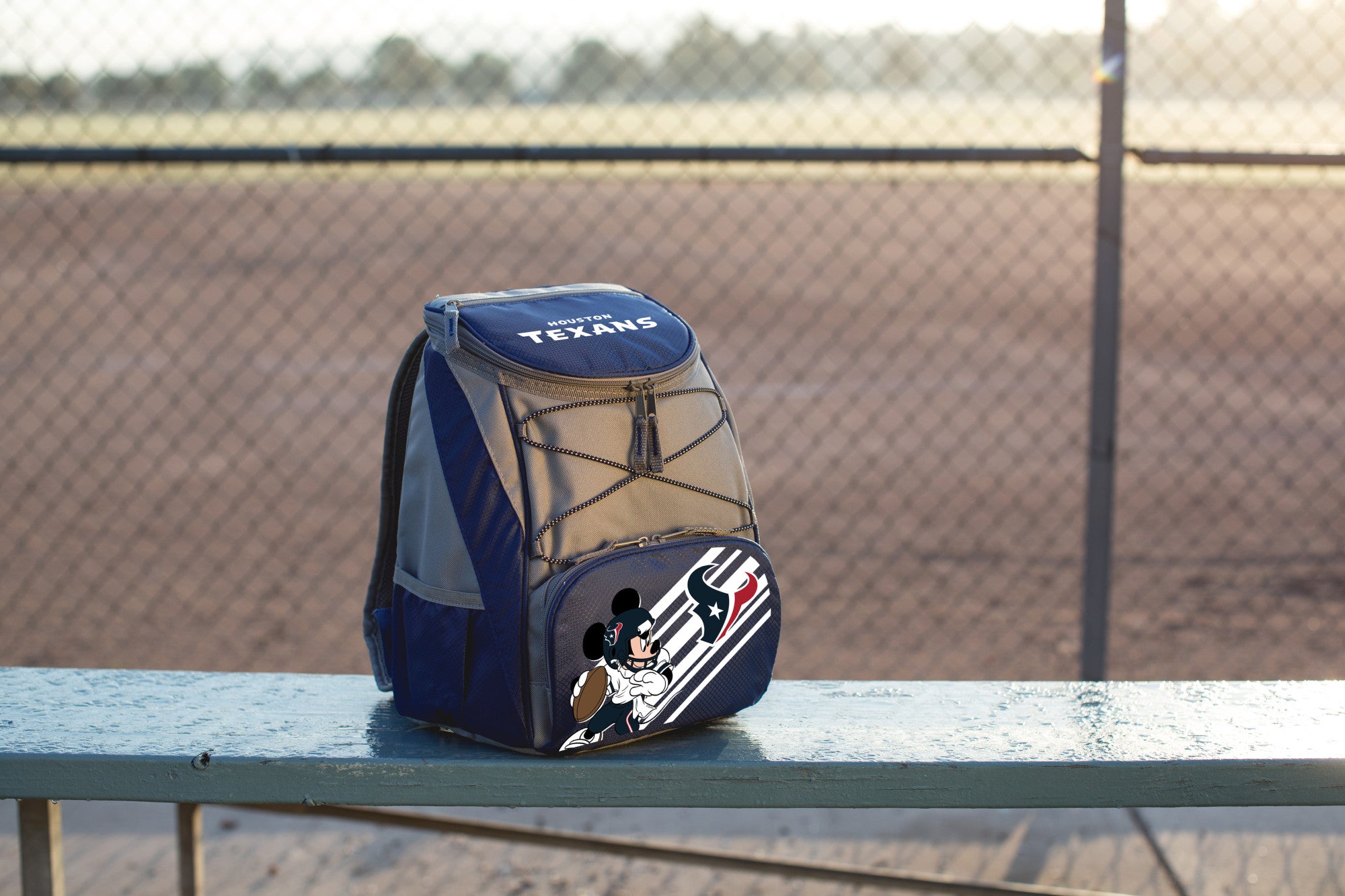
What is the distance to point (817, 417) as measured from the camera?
8.12 metres

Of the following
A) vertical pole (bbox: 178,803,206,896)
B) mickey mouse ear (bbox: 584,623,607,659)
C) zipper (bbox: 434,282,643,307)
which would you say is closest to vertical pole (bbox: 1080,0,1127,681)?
zipper (bbox: 434,282,643,307)

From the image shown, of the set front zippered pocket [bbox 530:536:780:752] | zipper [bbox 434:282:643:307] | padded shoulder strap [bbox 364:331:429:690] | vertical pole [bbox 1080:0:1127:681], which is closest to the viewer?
front zippered pocket [bbox 530:536:780:752]

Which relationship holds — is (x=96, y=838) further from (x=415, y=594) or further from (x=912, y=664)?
(x=912, y=664)

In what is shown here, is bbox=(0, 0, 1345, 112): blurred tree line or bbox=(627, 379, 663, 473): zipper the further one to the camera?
bbox=(0, 0, 1345, 112): blurred tree line

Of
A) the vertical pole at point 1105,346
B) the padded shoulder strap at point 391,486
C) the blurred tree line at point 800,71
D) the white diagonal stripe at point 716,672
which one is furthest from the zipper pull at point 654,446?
the blurred tree line at point 800,71

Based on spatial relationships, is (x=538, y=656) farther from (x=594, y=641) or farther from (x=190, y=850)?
(x=190, y=850)

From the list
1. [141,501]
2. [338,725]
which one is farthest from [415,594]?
[141,501]

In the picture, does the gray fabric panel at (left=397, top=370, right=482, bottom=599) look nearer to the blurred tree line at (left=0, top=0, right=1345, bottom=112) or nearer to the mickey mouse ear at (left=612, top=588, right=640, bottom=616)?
the mickey mouse ear at (left=612, top=588, right=640, bottom=616)

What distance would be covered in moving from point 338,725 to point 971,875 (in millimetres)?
1502

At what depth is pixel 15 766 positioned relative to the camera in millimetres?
1364

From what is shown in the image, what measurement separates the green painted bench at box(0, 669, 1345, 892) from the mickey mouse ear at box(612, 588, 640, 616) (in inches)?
7.0

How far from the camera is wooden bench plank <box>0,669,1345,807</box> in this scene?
4.44 feet

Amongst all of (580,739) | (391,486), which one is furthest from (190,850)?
Result: (580,739)

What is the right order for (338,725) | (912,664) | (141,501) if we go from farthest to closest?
(141,501)
(912,664)
(338,725)
